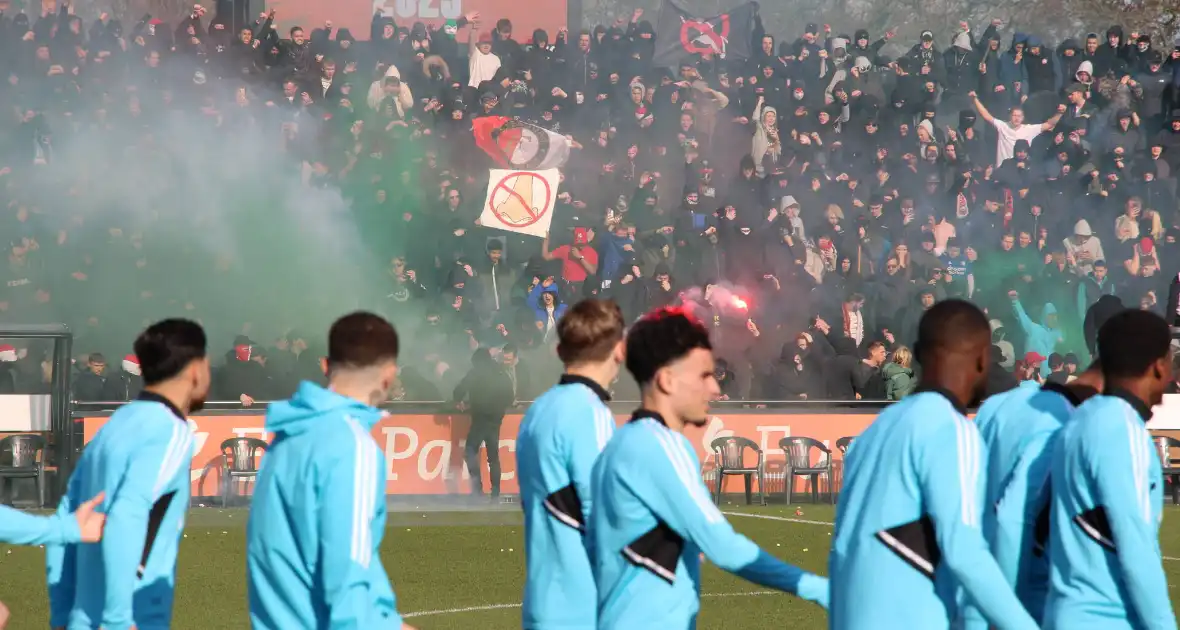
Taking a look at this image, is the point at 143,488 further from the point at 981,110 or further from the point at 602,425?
the point at 981,110

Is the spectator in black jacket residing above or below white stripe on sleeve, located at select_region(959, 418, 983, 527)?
below

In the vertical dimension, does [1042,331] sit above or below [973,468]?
above

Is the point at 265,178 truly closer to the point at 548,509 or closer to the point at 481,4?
the point at 481,4

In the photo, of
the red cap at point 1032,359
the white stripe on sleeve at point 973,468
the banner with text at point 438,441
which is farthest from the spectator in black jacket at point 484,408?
the white stripe on sleeve at point 973,468

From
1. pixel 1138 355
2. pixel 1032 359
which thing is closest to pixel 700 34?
pixel 1032 359

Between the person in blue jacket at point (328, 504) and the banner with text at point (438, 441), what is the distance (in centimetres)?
1302

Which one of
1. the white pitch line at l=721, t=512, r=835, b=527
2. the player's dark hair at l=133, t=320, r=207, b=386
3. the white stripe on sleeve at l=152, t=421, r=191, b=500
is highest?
the player's dark hair at l=133, t=320, r=207, b=386

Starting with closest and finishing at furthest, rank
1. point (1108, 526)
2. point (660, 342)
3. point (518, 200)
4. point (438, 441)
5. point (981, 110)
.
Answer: point (660, 342)
point (1108, 526)
point (438, 441)
point (518, 200)
point (981, 110)

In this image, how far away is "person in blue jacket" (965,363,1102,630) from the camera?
4.86 m

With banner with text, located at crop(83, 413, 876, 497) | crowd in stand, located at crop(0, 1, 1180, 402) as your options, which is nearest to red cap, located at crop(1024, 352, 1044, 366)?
crowd in stand, located at crop(0, 1, 1180, 402)

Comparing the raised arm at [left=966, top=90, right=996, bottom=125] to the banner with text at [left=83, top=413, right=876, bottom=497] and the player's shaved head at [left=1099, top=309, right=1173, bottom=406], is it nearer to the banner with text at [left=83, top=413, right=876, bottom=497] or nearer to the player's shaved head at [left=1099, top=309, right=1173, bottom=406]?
the banner with text at [left=83, top=413, right=876, bottom=497]

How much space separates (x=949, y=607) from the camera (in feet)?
13.0

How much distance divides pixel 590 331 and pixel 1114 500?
170 cm

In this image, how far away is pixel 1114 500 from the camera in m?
4.25
